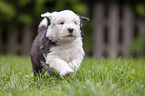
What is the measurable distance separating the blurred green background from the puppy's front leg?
3876 millimetres

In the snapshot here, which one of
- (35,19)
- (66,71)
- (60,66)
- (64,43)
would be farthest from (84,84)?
(35,19)

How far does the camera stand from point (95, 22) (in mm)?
7430

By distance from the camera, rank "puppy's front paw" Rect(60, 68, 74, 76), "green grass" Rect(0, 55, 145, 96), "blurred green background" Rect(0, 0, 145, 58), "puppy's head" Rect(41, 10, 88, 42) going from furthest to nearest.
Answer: "blurred green background" Rect(0, 0, 145, 58) → "puppy's head" Rect(41, 10, 88, 42) → "puppy's front paw" Rect(60, 68, 74, 76) → "green grass" Rect(0, 55, 145, 96)

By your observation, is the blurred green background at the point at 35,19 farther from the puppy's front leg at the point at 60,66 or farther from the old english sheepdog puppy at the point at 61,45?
the puppy's front leg at the point at 60,66

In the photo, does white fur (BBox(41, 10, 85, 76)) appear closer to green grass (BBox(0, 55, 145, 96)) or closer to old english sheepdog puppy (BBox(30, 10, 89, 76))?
old english sheepdog puppy (BBox(30, 10, 89, 76))

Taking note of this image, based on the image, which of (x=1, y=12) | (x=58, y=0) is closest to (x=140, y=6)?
(x=58, y=0)

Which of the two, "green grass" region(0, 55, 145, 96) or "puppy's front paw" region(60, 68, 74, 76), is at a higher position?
"puppy's front paw" region(60, 68, 74, 76)

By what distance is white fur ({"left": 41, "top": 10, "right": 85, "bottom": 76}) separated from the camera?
2.60 m

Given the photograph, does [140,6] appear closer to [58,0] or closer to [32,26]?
[58,0]

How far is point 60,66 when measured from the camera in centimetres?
255

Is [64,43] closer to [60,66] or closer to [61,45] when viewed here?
[61,45]

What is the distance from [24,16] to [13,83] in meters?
4.62

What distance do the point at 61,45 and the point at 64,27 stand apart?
0.27 metres

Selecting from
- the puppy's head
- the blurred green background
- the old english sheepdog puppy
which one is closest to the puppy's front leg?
the old english sheepdog puppy
